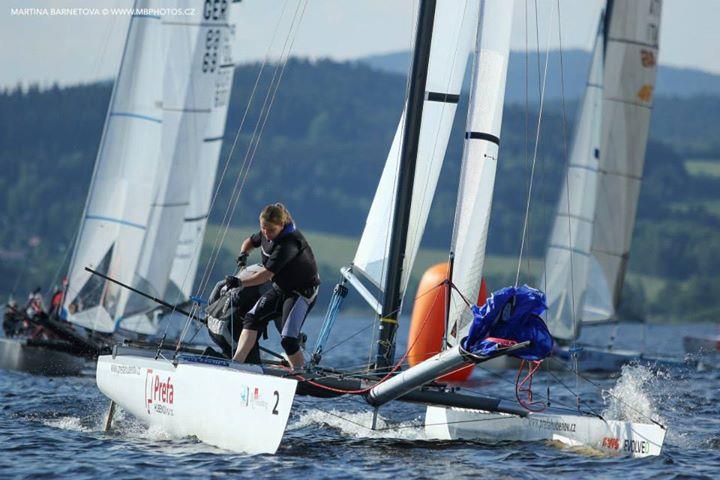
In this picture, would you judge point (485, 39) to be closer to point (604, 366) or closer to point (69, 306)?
point (69, 306)

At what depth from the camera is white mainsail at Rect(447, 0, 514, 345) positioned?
Answer: 10.7 metres

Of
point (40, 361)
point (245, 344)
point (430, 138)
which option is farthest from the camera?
point (40, 361)

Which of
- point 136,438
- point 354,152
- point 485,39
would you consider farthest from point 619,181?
point 354,152

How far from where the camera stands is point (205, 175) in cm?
2122

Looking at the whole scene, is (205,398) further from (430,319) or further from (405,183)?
(430,319)

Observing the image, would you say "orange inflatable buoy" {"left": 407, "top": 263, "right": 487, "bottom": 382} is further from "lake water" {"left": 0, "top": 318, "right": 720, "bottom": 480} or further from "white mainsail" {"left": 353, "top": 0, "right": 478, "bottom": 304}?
"white mainsail" {"left": 353, "top": 0, "right": 478, "bottom": 304}

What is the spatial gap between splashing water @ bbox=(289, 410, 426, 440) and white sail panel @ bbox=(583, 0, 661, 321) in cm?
1177

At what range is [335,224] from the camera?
136 metres

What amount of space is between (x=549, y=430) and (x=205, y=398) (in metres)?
2.69

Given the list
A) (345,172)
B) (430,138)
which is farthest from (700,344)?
(345,172)

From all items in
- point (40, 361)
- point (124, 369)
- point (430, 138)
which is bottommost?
point (40, 361)

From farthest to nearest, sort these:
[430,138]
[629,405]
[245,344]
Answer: [629,405] < [430,138] < [245,344]

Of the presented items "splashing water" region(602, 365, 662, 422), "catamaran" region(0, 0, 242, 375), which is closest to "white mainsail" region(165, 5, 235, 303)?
"catamaran" region(0, 0, 242, 375)

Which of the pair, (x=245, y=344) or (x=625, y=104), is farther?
(x=625, y=104)
